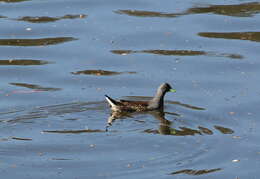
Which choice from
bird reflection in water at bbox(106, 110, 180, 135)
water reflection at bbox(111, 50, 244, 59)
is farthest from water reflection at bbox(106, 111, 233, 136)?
water reflection at bbox(111, 50, 244, 59)

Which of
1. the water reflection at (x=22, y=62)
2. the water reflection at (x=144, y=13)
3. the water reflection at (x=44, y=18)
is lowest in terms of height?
the water reflection at (x=22, y=62)

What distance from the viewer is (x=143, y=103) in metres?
16.1

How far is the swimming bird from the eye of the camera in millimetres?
15516

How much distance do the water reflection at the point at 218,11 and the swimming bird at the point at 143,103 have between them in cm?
481

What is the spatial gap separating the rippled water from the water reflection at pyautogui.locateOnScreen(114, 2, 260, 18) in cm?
2

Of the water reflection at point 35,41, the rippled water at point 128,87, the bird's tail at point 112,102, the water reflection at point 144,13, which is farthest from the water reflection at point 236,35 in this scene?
the bird's tail at point 112,102

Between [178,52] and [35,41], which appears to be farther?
[35,41]

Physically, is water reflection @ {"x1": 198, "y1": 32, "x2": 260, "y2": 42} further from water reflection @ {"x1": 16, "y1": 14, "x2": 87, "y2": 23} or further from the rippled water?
water reflection @ {"x1": 16, "y1": 14, "x2": 87, "y2": 23}

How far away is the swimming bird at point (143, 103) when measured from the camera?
15516 millimetres

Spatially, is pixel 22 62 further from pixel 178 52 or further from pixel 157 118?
pixel 157 118

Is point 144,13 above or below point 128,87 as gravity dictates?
above

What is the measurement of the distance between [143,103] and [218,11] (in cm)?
571

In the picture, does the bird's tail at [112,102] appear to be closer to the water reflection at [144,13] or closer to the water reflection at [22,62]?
the water reflection at [22,62]

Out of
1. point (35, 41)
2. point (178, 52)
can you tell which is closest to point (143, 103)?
point (178, 52)
